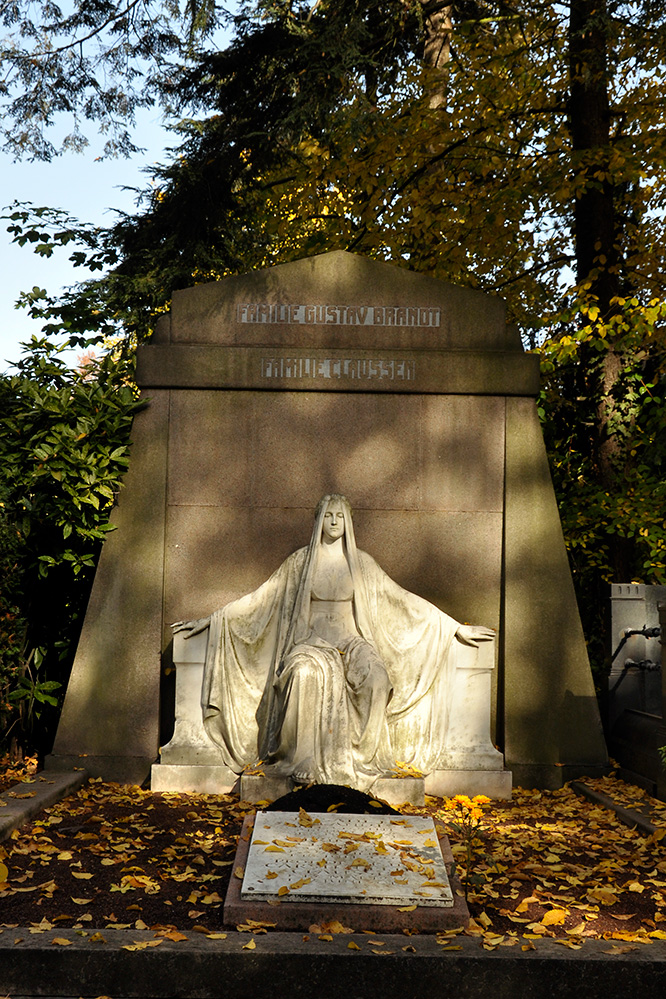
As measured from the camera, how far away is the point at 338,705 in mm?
6793

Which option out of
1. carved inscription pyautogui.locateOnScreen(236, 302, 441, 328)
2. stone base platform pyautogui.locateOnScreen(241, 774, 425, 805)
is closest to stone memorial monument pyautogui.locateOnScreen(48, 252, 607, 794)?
carved inscription pyautogui.locateOnScreen(236, 302, 441, 328)

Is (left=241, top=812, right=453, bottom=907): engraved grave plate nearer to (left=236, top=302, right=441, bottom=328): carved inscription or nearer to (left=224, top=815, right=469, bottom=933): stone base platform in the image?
(left=224, top=815, right=469, bottom=933): stone base platform

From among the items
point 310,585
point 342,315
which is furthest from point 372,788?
point 342,315

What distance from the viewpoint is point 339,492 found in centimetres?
808

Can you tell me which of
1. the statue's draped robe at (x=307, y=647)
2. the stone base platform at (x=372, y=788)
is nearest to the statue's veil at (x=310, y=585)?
the statue's draped robe at (x=307, y=647)

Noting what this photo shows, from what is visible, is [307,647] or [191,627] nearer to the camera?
[307,647]

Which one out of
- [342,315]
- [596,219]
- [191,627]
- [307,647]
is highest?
[596,219]

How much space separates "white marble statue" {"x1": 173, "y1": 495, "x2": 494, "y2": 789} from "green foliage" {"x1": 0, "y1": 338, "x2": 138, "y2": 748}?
4.24 feet

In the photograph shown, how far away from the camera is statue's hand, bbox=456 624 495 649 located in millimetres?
7340

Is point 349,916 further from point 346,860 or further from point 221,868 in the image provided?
point 221,868

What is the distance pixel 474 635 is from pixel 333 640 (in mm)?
1036

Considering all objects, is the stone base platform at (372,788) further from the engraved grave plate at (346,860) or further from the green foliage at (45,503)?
the green foliage at (45,503)

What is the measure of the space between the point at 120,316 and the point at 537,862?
10.3 meters

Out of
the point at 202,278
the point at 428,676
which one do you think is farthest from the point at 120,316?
the point at 428,676
